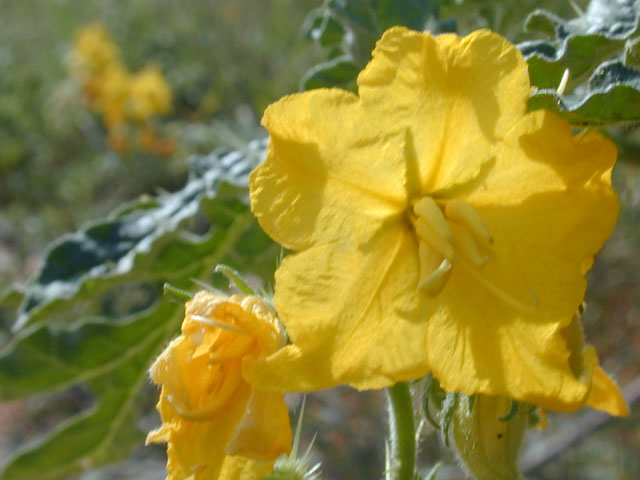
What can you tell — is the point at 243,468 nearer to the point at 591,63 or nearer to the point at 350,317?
the point at 350,317

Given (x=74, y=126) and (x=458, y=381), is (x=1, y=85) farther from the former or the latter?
(x=458, y=381)

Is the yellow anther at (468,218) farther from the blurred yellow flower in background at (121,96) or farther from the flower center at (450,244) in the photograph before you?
the blurred yellow flower in background at (121,96)

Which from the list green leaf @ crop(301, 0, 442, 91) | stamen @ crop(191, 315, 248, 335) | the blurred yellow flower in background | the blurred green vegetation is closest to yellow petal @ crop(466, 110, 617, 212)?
stamen @ crop(191, 315, 248, 335)

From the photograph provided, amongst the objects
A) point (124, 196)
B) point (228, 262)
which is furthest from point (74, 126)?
point (228, 262)

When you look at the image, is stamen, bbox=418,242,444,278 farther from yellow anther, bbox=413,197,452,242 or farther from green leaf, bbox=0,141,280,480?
green leaf, bbox=0,141,280,480

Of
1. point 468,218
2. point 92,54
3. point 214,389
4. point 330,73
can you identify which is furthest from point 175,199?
point 92,54

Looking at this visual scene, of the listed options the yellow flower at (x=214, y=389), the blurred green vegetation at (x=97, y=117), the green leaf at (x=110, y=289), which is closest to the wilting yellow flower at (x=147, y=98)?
the blurred green vegetation at (x=97, y=117)

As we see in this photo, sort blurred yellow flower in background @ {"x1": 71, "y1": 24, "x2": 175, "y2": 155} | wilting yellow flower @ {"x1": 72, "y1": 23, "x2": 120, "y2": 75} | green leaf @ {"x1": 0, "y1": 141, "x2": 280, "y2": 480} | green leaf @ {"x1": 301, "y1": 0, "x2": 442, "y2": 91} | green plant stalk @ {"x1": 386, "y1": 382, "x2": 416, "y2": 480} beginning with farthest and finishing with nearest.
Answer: wilting yellow flower @ {"x1": 72, "y1": 23, "x2": 120, "y2": 75}, blurred yellow flower in background @ {"x1": 71, "y1": 24, "x2": 175, "y2": 155}, green leaf @ {"x1": 0, "y1": 141, "x2": 280, "y2": 480}, green leaf @ {"x1": 301, "y1": 0, "x2": 442, "y2": 91}, green plant stalk @ {"x1": 386, "y1": 382, "x2": 416, "y2": 480}
